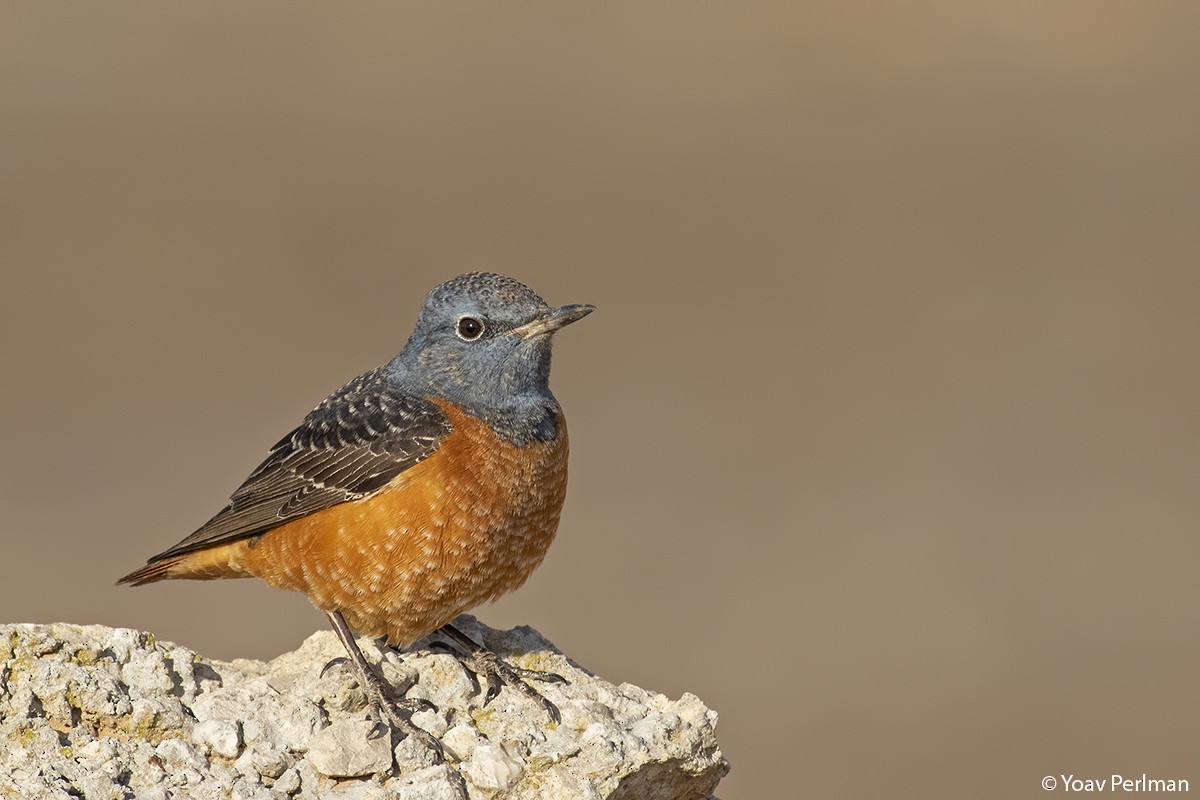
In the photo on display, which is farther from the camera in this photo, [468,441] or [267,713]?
[468,441]

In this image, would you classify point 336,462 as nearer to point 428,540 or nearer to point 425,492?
point 425,492

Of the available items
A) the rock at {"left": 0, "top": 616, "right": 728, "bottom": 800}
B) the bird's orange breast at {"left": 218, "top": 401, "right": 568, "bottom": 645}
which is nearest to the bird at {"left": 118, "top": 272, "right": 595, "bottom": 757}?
the bird's orange breast at {"left": 218, "top": 401, "right": 568, "bottom": 645}

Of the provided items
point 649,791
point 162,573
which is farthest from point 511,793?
point 162,573

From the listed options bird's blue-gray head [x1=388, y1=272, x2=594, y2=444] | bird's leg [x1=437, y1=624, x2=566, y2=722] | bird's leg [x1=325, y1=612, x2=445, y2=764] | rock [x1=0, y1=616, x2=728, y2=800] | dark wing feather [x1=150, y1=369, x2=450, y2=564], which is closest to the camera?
rock [x1=0, y1=616, x2=728, y2=800]

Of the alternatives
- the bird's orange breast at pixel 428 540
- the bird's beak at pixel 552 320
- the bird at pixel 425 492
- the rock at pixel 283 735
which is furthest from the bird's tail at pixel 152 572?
the bird's beak at pixel 552 320

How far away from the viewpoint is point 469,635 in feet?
22.6

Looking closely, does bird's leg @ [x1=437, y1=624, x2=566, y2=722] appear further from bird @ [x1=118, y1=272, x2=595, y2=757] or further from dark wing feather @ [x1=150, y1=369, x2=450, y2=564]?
dark wing feather @ [x1=150, y1=369, x2=450, y2=564]

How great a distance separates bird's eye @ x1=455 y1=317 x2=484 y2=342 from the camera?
7.00 m

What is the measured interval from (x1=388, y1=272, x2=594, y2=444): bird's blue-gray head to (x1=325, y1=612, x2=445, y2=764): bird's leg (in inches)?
52.1

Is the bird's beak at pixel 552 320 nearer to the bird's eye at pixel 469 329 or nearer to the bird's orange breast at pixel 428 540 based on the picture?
the bird's eye at pixel 469 329

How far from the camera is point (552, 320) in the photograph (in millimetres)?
6855

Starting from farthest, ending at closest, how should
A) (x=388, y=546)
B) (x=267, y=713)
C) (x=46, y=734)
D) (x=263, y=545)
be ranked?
→ (x=263, y=545), (x=388, y=546), (x=267, y=713), (x=46, y=734)

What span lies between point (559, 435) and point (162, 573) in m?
2.32

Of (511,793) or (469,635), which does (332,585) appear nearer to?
(469,635)
